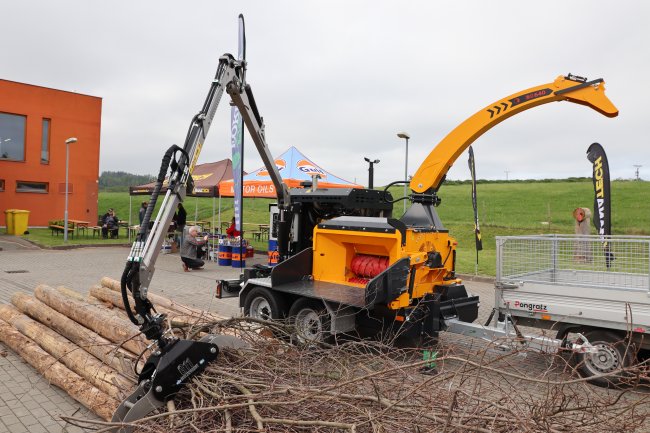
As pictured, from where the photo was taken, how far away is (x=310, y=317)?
6.76m

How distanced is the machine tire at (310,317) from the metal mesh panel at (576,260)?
2286 millimetres

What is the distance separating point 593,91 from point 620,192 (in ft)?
149

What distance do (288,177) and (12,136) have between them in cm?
1964

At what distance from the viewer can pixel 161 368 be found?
12.1 feet

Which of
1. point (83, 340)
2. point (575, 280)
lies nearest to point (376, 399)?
point (83, 340)

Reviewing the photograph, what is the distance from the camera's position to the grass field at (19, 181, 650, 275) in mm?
23544

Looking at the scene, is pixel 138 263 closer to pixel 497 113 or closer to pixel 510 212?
pixel 497 113

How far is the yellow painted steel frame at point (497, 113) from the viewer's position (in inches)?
284

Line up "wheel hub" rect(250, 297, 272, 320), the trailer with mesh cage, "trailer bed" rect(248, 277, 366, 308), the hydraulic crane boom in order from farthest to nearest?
"wheel hub" rect(250, 297, 272, 320) < "trailer bed" rect(248, 277, 366, 308) < the trailer with mesh cage < the hydraulic crane boom

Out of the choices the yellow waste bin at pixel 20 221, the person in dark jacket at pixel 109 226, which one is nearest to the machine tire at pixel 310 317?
the person in dark jacket at pixel 109 226

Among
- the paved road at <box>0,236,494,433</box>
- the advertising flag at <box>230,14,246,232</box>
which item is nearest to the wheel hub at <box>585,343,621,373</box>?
the paved road at <box>0,236,494,433</box>

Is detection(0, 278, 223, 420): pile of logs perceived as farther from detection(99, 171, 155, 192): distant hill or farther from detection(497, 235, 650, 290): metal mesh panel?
detection(99, 171, 155, 192): distant hill

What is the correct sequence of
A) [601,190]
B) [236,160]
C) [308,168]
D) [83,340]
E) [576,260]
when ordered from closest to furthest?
1. [83,340]
2. [576,260]
3. [601,190]
4. [236,160]
5. [308,168]

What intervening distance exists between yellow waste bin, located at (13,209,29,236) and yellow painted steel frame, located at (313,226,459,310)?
21.6 metres
